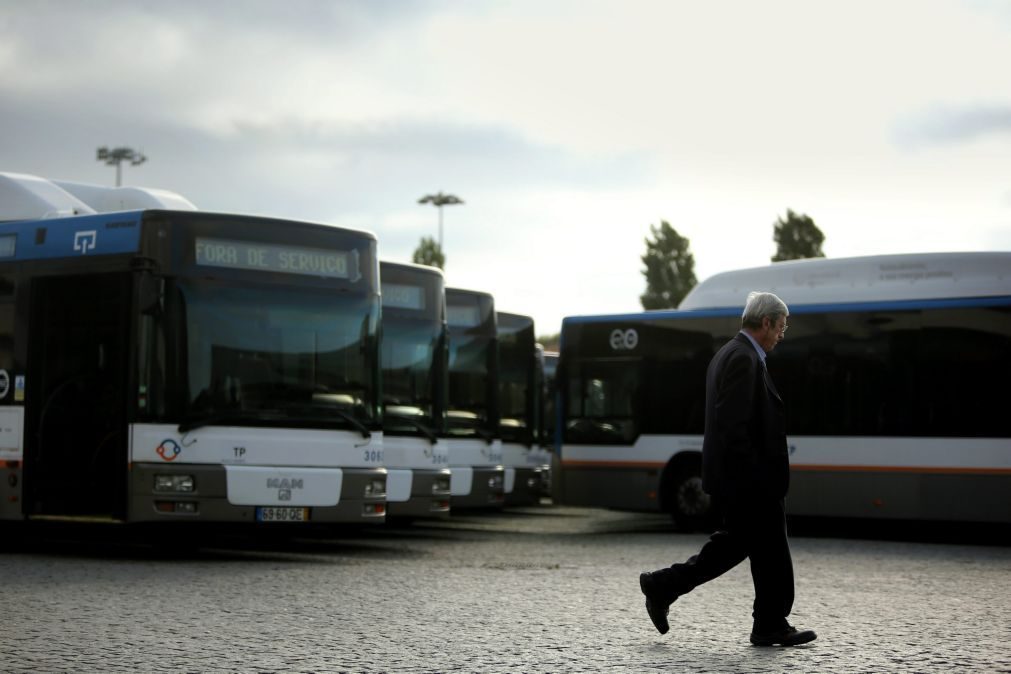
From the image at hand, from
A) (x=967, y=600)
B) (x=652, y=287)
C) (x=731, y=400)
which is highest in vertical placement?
(x=652, y=287)

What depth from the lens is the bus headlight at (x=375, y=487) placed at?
1443cm

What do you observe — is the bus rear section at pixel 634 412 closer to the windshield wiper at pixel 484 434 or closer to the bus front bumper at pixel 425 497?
the windshield wiper at pixel 484 434

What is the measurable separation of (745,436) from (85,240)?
8121 mm

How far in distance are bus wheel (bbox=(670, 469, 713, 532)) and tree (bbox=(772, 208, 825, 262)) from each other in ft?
154

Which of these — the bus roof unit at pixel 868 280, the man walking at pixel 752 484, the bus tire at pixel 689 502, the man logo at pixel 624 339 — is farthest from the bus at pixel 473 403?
the man walking at pixel 752 484

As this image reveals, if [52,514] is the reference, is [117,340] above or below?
above

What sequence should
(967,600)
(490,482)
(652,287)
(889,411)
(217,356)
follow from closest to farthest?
(967,600)
(217,356)
(889,411)
(490,482)
(652,287)

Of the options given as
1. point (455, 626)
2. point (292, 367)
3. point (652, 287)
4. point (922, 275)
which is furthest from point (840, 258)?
point (652, 287)

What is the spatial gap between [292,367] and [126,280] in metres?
1.65

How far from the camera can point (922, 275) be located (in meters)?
18.7

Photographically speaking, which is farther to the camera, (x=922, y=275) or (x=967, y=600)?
(x=922, y=275)

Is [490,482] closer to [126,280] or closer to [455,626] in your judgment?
[126,280]

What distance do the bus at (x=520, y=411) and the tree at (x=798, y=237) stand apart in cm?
4276

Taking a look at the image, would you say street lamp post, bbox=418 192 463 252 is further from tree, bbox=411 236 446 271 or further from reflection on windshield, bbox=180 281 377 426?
reflection on windshield, bbox=180 281 377 426
